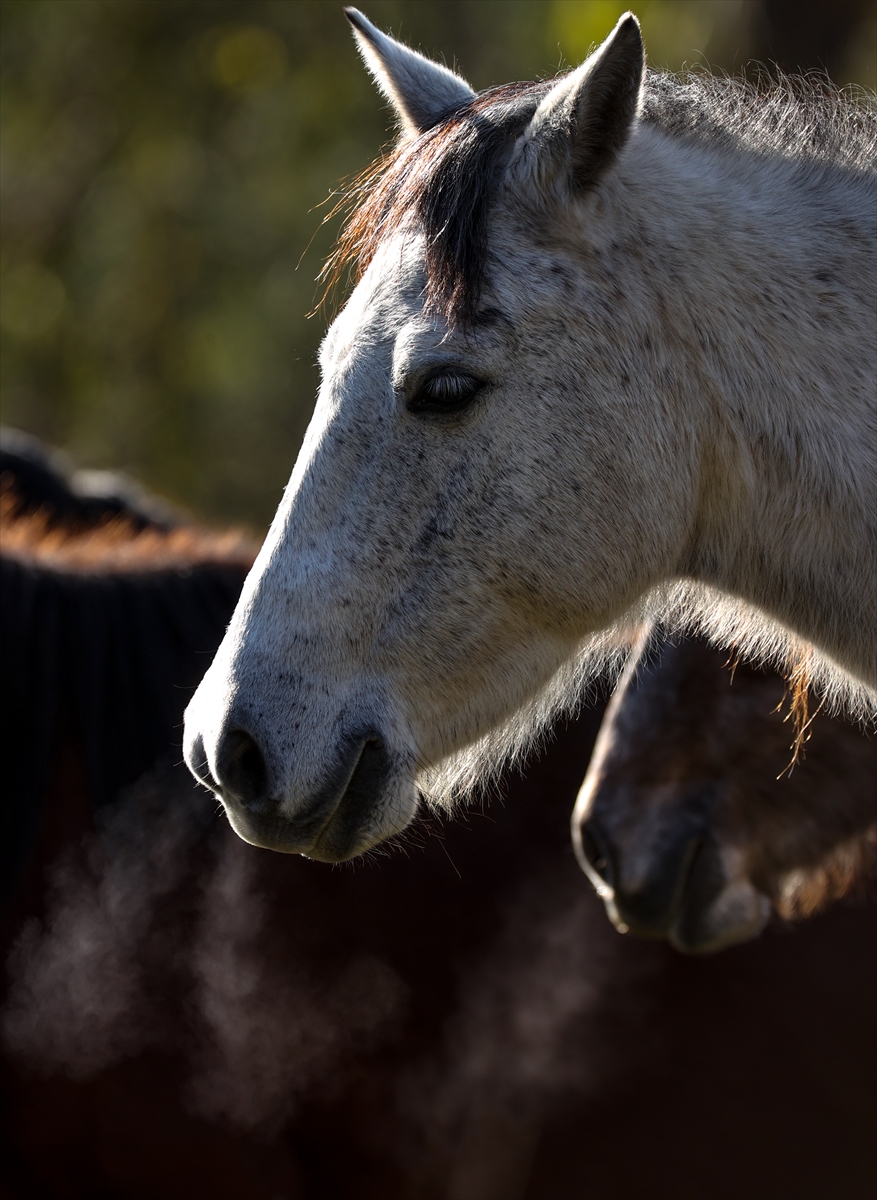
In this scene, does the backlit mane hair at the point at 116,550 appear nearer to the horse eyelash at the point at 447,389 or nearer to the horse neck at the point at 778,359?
the horse eyelash at the point at 447,389

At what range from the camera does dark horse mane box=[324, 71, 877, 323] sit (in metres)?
2.06

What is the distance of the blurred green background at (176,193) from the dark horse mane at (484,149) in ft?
34.8

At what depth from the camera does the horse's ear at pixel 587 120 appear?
6.44 ft

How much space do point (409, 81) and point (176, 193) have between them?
41.5ft

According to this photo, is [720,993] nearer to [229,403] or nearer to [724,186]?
[724,186]

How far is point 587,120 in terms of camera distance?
2.04 m

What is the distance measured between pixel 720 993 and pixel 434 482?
167 centimetres

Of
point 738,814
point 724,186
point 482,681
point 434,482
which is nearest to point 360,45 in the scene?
point 724,186

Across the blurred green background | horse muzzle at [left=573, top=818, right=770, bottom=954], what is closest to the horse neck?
horse muzzle at [left=573, top=818, right=770, bottom=954]

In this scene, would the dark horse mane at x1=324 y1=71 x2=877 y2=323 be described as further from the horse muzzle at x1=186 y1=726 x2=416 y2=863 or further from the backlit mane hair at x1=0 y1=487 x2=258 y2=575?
the backlit mane hair at x1=0 y1=487 x2=258 y2=575

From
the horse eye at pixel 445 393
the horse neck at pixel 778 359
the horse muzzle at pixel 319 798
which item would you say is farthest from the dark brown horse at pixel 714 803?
the horse eye at pixel 445 393

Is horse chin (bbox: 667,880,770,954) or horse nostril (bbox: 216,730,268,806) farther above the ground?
horse nostril (bbox: 216,730,268,806)

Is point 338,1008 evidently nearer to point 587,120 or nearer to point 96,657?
point 96,657

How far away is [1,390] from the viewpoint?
14.2m
